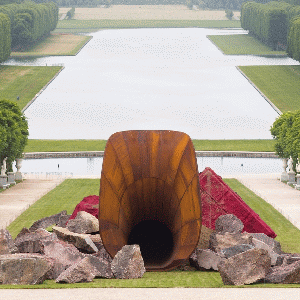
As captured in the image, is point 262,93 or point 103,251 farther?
point 262,93

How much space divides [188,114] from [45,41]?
8237 cm

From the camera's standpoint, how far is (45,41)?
164750mm

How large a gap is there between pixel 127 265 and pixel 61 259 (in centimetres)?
199

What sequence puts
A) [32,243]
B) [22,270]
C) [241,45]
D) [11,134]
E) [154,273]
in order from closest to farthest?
[22,270] → [154,273] → [32,243] → [11,134] → [241,45]

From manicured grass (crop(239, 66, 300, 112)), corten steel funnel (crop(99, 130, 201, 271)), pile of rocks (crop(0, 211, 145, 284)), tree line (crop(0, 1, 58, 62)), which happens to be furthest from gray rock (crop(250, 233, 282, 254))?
tree line (crop(0, 1, 58, 62))

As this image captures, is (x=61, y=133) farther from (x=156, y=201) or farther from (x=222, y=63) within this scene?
(x=222, y=63)

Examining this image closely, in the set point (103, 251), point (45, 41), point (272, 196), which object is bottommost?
point (45, 41)

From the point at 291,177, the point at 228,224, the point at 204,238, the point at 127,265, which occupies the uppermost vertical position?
the point at 127,265

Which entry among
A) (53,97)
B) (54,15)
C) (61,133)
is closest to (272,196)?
(61,133)

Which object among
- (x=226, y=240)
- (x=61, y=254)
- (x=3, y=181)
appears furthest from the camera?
(x=3, y=181)

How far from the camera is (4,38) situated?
127875 mm

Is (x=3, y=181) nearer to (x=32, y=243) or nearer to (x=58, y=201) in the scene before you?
(x=58, y=201)

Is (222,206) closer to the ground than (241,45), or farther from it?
farther from it

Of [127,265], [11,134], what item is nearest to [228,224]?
[127,265]
